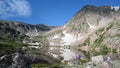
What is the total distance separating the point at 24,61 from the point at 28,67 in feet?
6.73

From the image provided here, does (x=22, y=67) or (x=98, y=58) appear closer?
(x=22, y=67)

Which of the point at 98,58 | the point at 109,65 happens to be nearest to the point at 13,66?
the point at 109,65

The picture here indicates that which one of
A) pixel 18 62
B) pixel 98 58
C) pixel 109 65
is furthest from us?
pixel 98 58

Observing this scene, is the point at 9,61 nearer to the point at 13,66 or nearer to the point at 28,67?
the point at 13,66

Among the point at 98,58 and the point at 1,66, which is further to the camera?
the point at 98,58

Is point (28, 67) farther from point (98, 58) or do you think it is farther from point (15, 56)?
point (98, 58)

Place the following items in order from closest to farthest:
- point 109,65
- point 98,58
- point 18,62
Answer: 1. point 109,65
2. point 18,62
3. point 98,58

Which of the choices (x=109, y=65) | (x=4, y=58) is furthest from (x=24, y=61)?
(x=109, y=65)

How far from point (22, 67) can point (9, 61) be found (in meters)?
2.39

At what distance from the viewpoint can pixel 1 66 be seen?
33250mm

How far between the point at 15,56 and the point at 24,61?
1840 millimetres

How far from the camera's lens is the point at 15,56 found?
3431cm

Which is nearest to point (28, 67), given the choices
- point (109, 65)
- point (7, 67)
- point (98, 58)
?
point (7, 67)

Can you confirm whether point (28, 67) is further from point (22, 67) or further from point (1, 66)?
point (1, 66)
